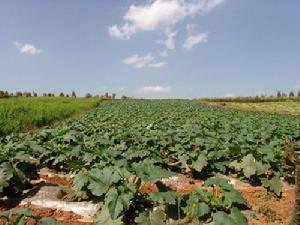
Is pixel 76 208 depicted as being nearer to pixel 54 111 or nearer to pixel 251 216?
pixel 251 216

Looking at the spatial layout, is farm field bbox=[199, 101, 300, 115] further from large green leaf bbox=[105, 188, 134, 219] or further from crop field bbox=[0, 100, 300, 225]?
large green leaf bbox=[105, 188, 134, 219]

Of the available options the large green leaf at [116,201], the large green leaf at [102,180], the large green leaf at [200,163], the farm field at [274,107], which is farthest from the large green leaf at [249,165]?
the farm field at [274,107]

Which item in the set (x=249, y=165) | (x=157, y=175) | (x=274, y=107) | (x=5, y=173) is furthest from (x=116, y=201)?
(x=274, y=107)

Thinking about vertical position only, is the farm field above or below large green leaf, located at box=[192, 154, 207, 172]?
below

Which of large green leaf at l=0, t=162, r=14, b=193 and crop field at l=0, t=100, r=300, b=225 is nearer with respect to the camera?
crop field at l=0, t=100, r=300, b=225

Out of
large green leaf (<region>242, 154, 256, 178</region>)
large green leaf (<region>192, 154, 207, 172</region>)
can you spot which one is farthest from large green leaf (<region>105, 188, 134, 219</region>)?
large green leaf (<region>242, 154, 256, 178</region>)

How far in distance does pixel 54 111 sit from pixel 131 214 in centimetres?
2404

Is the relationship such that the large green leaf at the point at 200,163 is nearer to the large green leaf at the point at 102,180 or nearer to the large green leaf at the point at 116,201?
the large green leaf at the point at 102,180

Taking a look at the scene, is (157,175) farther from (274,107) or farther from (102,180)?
(274,107)

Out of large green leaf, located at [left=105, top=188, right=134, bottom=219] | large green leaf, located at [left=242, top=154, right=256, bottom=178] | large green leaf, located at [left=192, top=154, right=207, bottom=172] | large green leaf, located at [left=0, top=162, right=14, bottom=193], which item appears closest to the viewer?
large green leaf, located at [left=105, top=188, right=134, bottom=219]

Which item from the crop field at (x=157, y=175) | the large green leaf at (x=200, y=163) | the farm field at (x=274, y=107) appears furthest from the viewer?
the farm field at (x=274, y=107)

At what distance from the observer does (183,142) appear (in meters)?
10.1

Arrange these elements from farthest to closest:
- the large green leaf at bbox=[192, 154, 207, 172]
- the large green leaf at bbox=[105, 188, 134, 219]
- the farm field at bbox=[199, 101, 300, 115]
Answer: the farm field at bbox=[199, 101, 300, 115] → the large green leaf at bbox=[192, 154, 207, 172] → the large green leaf at bbox=[105, 188, 134, 219]

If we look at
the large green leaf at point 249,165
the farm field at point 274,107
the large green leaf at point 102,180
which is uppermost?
the large green leaf at point 102,180
